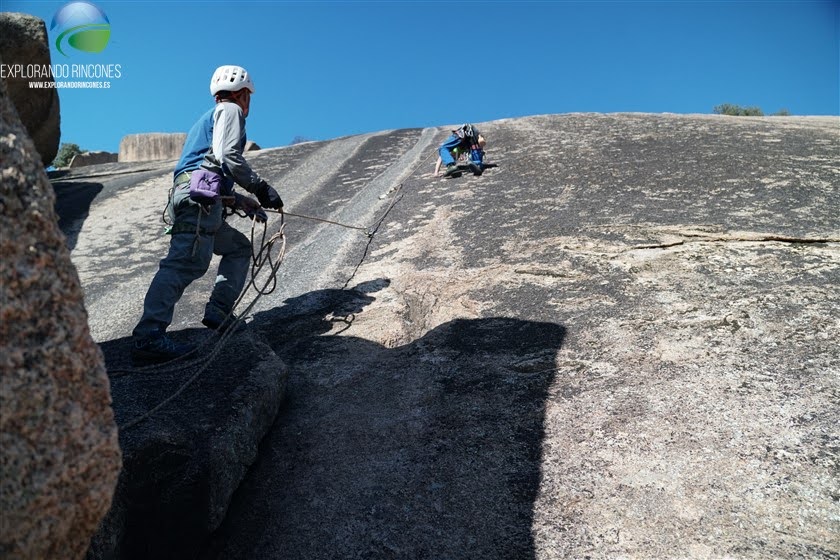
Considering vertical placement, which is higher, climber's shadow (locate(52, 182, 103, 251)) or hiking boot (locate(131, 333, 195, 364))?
climber's shadow (locate(52, 182, 103, 251))

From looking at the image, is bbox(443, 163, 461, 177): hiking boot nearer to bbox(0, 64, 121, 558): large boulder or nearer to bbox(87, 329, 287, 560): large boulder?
bbox(87, 329, 287, 560): large boulder

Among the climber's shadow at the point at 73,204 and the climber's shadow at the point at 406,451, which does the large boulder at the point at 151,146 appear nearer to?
the climber's shadow at the point at 73,204

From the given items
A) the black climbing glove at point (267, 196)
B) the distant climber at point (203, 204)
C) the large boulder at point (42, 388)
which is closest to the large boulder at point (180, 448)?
the distant climber at point (203, 204)

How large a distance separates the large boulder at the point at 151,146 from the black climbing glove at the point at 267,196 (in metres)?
12.4

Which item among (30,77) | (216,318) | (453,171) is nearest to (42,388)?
(216,318)

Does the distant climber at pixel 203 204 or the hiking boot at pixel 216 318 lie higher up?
the distant climber at pixel 203 204

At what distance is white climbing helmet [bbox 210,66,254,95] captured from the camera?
426 centimetres

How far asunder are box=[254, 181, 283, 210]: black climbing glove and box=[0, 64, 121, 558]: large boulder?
2825 mm

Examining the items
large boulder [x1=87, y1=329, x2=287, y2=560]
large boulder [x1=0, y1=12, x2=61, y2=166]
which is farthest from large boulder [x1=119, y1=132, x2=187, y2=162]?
large boulder [x1=87, y1=329, x2=287, y2=560]

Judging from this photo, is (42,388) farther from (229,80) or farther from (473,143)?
(473,143)

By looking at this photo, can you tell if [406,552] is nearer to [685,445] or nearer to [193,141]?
[685,445]

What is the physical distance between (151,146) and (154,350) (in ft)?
46.0

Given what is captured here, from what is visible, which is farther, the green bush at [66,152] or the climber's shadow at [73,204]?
the green bush at [66,152]

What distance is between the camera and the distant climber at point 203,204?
12.5 feet
